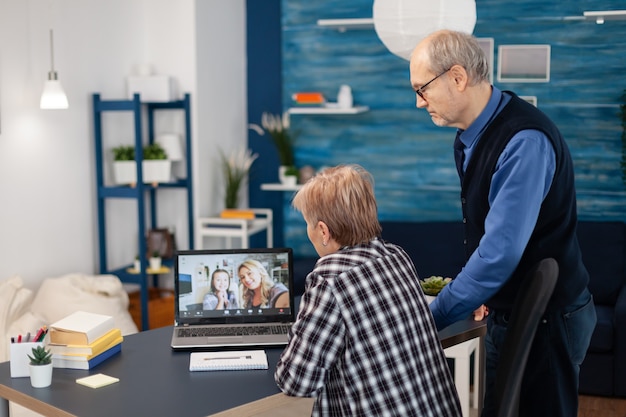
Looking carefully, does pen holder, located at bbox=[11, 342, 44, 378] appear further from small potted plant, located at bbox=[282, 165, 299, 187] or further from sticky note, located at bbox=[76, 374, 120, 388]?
small potted plant, located at bbox=[282, 165, 299, 187]

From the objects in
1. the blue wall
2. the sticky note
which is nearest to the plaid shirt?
the sticky note

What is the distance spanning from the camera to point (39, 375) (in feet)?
6.92

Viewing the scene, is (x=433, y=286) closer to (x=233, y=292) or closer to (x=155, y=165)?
(x=233, y=292)

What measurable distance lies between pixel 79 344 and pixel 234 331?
0.48 m

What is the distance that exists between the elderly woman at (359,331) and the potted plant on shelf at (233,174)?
123 inches

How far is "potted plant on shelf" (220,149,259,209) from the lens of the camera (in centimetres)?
504

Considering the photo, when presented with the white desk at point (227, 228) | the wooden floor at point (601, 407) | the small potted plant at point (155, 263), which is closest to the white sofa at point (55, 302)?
the small potted plant at point (155, 263)

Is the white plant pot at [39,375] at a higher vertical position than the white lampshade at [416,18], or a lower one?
lower

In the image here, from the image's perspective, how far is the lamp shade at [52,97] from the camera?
3916mm

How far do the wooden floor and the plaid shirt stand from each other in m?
2.22

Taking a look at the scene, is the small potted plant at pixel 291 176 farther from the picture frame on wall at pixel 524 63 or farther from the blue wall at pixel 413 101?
the picture frame on wall at pixel 524 63

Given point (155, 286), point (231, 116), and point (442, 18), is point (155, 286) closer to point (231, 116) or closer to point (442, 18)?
point (231, 116)

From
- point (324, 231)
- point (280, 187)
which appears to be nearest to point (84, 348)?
point (324, 231)

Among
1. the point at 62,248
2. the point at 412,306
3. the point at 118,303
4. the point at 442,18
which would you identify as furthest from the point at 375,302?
the point at 62,248
